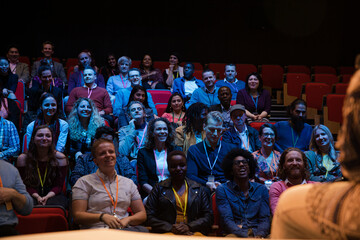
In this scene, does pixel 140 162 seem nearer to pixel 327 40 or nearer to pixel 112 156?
pixel 112 156

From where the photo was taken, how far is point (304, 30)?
8688 millimetres

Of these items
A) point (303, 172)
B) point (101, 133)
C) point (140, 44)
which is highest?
point (140, 44)

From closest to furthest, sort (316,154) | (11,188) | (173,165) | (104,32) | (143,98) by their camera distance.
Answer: (11,188) < (173,165) < (316,154) < (143,98) < (104,32)

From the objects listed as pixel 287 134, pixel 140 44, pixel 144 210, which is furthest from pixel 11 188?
pixel 140 44

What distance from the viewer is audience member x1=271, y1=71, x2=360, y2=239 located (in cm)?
47

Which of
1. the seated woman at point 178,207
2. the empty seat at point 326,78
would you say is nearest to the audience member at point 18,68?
the seated woman at point 178,207

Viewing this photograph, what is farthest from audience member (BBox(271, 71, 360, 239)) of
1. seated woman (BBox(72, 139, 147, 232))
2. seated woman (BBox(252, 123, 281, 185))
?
seated woman (BBox(252, 123, 281, 185))

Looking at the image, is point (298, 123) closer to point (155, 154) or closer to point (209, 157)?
point (209, 157)

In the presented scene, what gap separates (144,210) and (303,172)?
3.95 feet

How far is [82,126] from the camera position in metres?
4.12

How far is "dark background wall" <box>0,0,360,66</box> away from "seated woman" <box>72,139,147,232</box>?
→ 562cm

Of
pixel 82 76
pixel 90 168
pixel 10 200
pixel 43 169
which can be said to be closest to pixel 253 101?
pixel 82 76

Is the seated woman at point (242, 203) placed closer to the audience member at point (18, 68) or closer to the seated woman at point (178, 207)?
the seated woman at point (178, 207)

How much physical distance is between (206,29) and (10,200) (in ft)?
22.4
